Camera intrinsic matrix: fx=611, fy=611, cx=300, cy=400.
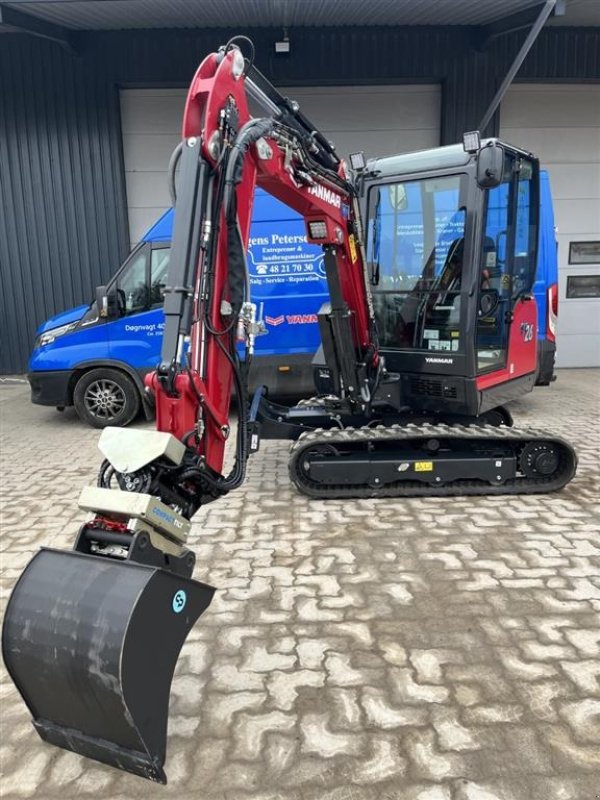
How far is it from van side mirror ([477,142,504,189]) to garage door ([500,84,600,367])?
7759 mm

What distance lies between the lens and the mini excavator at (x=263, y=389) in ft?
6.62

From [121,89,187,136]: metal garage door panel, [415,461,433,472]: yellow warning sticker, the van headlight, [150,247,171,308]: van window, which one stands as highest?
[121,89,187,136]: metal garage door panel

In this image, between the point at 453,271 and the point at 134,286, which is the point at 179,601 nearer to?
the point at 453,271

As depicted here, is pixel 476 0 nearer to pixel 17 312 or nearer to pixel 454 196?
pixel 454 196

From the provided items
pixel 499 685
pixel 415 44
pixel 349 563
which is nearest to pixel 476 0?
pixel 415 44

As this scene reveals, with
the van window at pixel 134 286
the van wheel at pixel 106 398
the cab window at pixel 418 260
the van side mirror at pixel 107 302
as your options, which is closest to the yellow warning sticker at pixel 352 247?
the cab window at pixel 418 260

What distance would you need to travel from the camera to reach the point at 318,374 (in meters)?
5.30

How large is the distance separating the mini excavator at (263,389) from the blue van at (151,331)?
198cm

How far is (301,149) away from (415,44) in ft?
26.9

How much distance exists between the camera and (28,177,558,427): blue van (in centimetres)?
718

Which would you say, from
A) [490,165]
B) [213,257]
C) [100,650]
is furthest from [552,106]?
[100,650]

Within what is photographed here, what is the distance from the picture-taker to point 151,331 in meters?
7.27

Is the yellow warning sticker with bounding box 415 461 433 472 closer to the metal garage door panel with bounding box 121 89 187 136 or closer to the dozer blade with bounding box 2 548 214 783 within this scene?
the dozer blade with bounding box 2 548 214 783

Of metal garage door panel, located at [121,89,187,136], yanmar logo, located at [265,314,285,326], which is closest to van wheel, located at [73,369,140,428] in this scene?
yanmar logo, located at [265,314,285,326]
